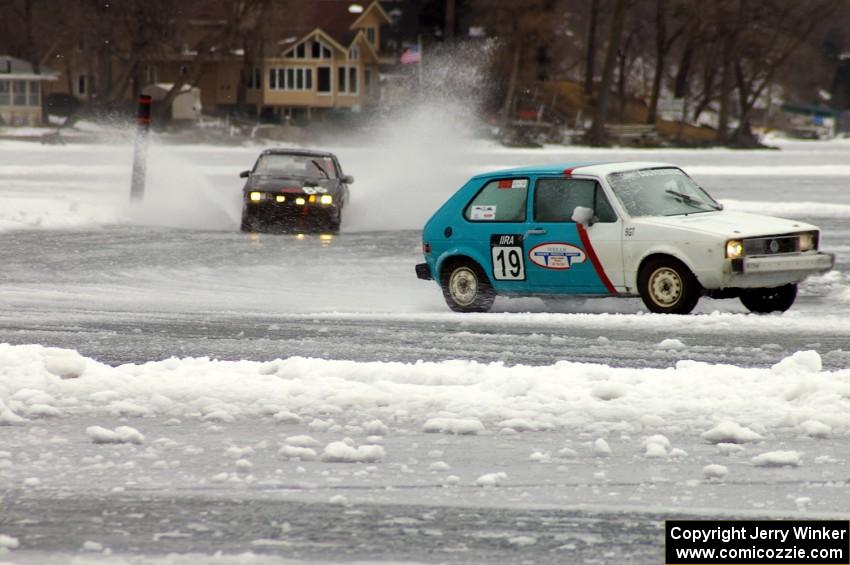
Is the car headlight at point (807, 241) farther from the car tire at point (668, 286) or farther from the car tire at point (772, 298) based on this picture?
Answer: the car tire at point (668, 286)

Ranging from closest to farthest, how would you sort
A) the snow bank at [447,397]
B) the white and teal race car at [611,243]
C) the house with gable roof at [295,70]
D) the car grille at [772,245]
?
the snow bank at [447,397] → the car grille at [772,245] → the white and teal race car at [611,243] → the house with gable roof at [295,70]

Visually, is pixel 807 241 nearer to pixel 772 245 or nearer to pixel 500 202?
pixel 772 245

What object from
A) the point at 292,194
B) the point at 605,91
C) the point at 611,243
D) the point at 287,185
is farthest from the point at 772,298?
the point at 605,91

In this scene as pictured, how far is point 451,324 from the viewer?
1238 centimetres

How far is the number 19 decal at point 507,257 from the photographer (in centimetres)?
1329

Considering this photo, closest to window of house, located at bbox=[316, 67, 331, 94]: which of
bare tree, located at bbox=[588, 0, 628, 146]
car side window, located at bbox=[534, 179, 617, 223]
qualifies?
bare tree, located at bbox=[588, 0, 628, 146]

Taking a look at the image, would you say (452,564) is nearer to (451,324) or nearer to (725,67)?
(451,324)

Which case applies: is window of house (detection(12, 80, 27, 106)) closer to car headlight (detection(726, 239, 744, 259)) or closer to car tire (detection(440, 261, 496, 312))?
car tire (detection(440, 261, 496, 312))

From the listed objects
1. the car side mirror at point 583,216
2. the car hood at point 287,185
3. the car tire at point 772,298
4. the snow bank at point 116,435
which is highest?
the car side mirror at point 583,216

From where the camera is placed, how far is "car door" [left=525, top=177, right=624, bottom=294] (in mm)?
12742

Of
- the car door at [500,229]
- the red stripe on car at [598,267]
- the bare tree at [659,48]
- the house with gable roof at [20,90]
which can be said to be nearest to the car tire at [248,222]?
the car door at [500,229]

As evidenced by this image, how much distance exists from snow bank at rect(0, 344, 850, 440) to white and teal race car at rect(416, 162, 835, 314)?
3.24m

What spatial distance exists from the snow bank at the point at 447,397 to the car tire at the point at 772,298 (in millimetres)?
4172

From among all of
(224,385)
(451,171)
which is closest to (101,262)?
(224,385)
